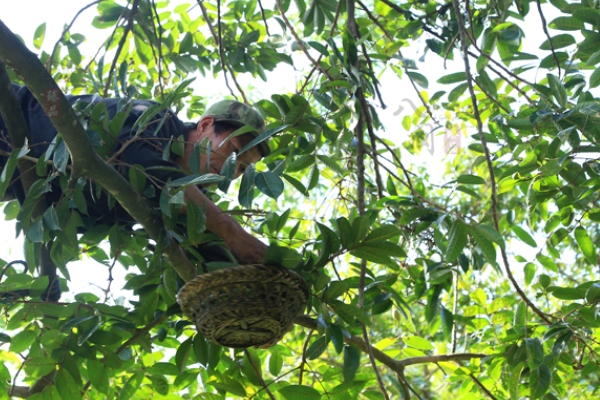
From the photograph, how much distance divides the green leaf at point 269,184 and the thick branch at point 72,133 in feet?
0.97

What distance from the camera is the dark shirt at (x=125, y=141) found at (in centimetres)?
175

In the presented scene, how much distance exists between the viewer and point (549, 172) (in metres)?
1.95

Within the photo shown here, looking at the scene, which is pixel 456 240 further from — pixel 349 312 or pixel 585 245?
pixel 585 245

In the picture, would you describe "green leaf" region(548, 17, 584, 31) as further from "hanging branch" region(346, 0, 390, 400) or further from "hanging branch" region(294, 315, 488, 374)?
"hanging branch" region(294, 315, 488, 374)

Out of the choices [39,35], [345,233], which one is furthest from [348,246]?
[39,35]

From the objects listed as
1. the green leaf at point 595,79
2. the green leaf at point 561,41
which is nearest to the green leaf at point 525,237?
the green leaf at point 595,79

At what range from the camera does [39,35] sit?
9.29ft

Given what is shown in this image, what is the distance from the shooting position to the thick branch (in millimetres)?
1442

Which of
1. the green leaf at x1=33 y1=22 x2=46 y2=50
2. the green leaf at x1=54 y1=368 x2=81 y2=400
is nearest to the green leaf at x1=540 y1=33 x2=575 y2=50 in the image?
the green leaf at x1=54 y1=368 x2=81 y2=400

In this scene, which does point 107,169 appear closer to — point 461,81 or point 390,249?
point 390,249

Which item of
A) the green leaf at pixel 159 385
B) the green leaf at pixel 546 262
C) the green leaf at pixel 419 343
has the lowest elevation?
the green leaf at pixel 159 385

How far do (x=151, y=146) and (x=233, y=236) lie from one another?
14.1 inches

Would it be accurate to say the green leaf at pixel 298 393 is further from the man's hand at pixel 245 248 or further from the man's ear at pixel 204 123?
the man's ear at pixel 204 123

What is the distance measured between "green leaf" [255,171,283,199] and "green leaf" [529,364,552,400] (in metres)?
0.98
